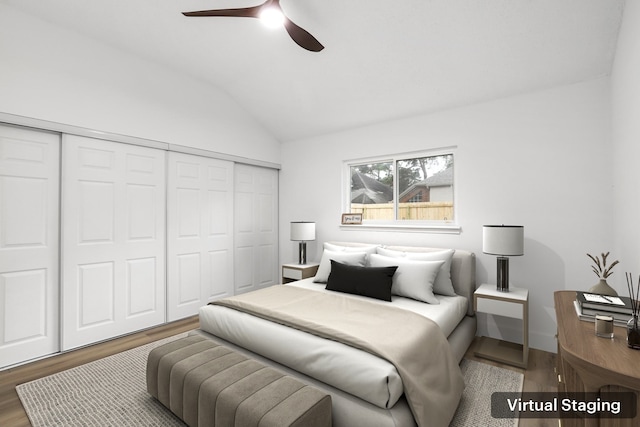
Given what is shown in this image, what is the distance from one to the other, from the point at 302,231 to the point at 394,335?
2526 millimetres

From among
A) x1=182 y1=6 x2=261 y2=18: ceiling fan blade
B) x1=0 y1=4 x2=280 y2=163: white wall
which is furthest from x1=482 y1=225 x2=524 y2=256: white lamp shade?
x1=0 y1=4 x2=280 y2=163: white wall

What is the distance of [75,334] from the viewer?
287 cm

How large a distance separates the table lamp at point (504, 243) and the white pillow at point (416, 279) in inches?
18.6

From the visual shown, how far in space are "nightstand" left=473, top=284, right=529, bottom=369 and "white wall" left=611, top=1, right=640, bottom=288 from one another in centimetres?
68

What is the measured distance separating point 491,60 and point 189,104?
335 centimetres

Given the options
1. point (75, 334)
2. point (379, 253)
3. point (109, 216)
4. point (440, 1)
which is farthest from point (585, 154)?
point (75, 334)

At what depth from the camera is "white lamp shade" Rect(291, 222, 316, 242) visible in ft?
13.9

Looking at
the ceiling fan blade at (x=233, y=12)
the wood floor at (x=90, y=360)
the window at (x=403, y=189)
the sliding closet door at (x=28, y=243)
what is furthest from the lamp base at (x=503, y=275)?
the sliding closet door at (x=28, y=243)

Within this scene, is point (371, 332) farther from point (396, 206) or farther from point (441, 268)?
point (396, 206)

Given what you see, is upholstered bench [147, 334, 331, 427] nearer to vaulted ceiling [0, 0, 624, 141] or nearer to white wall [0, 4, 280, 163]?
white wall [0, 4, 280, 163]

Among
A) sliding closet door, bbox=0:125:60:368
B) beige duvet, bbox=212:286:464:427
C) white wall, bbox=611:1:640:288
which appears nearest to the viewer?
beige duvet, bbox=212:286:464:427

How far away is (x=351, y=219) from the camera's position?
4.20 metres

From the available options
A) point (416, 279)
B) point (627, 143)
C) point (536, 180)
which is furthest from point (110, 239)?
point (627, 143)

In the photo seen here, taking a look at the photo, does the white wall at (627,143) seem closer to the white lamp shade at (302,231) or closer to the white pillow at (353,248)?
the white pillow at (353,248)
